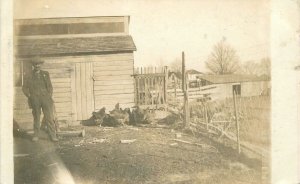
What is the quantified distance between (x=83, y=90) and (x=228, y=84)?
0.67 metres

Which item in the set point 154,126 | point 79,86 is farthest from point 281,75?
point 79,86

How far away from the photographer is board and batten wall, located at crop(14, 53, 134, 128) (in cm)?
179

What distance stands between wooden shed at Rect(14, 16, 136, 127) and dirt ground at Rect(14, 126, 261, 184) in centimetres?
12

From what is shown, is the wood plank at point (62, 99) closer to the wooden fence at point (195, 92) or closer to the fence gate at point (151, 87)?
the fence gate at point (151, 87)

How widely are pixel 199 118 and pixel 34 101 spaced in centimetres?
76

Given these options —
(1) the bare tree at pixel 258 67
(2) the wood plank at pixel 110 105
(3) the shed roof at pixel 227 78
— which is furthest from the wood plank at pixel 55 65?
(1) the bare tree at pixel 258 67

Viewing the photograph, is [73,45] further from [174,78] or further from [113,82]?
[174,78]

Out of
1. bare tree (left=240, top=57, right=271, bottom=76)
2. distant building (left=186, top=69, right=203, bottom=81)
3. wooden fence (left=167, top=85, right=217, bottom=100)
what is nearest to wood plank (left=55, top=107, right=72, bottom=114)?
wooden fence (left=167, top=85, right=217, bottom=100)

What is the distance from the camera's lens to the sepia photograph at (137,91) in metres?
1.79

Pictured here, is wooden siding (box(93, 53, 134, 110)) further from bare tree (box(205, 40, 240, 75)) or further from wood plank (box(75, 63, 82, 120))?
bare tree (box(205, 40, 240, 75))

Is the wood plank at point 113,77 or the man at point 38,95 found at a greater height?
the wood plank at point 113,77

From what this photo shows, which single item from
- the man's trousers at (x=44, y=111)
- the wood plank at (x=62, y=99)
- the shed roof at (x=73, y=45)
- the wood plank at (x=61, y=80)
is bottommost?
Result: the man's trousers at (x=44, y=111)

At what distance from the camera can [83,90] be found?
1.81m

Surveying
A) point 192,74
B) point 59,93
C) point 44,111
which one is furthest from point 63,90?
point 192,74
